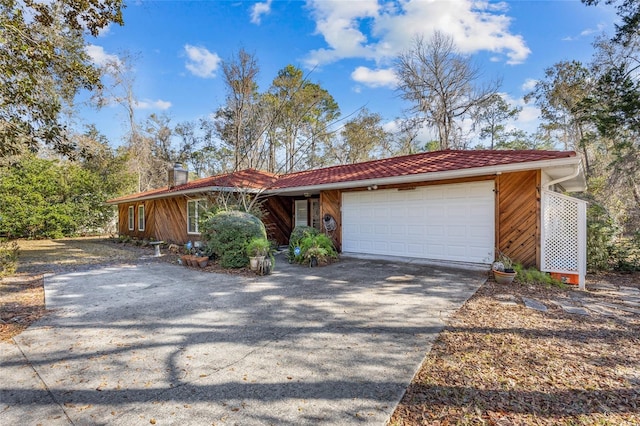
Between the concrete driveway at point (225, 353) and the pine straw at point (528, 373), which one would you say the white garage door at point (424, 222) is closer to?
the concrete driveway at point (225, 353)

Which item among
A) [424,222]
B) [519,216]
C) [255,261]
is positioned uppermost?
[519,216]

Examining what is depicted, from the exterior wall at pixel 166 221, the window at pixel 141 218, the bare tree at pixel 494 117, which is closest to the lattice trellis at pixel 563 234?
the exterior wall at pixel 166 221

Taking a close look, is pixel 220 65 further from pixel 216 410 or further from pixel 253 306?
pixel 216 410

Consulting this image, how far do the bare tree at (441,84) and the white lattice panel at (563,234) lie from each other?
41.2ft

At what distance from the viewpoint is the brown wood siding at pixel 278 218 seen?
11.6 meters

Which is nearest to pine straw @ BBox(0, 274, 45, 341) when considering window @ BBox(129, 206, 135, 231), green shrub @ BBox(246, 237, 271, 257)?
green shrub @ BBox(246, 237, 271, 257)

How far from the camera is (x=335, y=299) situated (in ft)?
15.9

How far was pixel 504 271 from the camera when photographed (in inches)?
229

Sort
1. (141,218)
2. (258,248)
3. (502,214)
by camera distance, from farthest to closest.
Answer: (141,218) → (258,248) → (502,214)

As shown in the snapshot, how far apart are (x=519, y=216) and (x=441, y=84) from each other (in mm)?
13205

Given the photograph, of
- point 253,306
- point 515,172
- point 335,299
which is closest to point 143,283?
point 253,306

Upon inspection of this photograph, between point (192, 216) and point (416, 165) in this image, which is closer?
point (416, 165)

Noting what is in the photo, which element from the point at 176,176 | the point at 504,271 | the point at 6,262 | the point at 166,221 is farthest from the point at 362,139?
the point at 6,262

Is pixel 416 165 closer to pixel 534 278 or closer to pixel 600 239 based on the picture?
pixel 534 278
